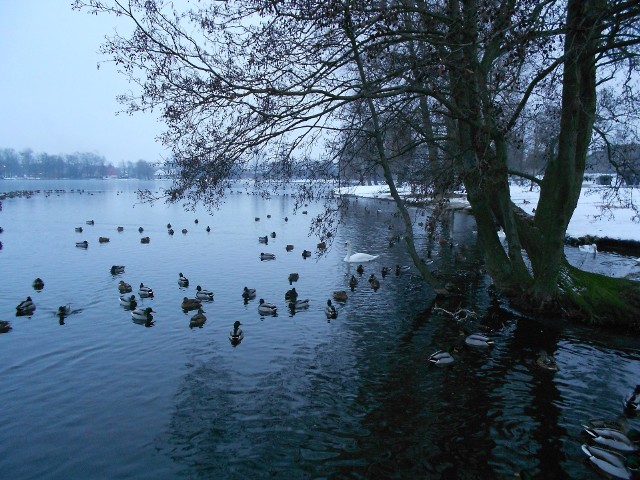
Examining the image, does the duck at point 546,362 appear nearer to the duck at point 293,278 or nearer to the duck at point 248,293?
the duck at point 248,293

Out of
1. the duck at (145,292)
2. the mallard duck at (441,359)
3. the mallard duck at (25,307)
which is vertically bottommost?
the mallard duck at (25,307)

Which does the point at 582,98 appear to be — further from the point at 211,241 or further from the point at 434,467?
the point at 211,241

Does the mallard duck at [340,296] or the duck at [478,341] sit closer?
the duck at [478,341]

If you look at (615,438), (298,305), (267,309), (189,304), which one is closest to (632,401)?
(615,438)

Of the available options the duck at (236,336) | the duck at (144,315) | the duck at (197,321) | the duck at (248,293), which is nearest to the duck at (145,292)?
the duck at (144,315)

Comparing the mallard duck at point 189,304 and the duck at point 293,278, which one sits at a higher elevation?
the duck at point 293,278

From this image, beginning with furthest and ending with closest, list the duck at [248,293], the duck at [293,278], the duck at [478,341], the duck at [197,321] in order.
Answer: the duck at [293,278], the duck at [248,293], the duck at [197,321], the duck at [478,341]

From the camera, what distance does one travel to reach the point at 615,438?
789cm

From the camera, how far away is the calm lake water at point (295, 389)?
25.8 ft

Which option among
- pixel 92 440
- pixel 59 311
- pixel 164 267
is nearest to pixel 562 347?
pixel 92 440

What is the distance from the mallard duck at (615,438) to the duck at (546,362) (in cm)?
301

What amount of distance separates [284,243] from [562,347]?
21838 millimetres

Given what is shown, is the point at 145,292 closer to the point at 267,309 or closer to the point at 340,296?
the point at 267,309

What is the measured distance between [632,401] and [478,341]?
13.4 feet
